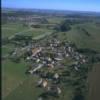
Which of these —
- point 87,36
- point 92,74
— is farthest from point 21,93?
Answer: point 87,36

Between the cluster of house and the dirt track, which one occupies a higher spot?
the cluster of house

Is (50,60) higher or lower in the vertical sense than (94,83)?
higher

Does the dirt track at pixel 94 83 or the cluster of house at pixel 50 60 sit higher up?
the cluster of house at pixel 50 60

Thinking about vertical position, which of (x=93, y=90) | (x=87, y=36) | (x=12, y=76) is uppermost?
(x=87, y=36)

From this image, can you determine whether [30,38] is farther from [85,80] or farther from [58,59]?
[85,80]
